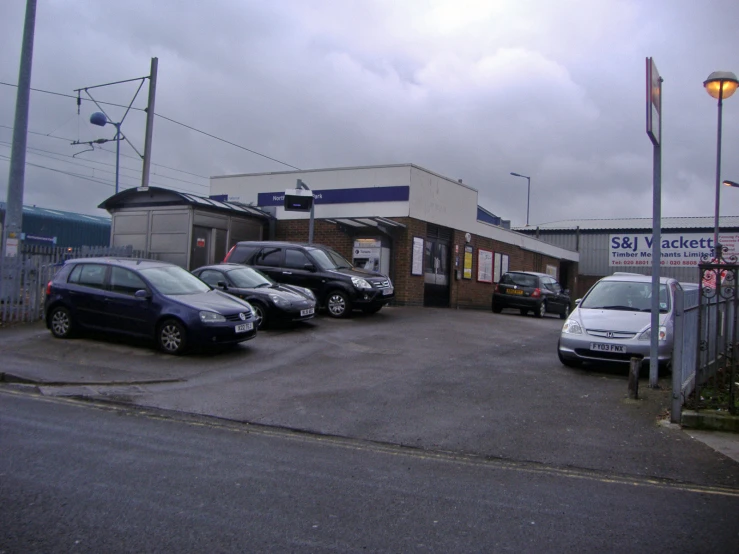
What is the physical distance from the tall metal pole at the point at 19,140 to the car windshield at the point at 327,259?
6833mm

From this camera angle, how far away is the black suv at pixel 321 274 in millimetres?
15609

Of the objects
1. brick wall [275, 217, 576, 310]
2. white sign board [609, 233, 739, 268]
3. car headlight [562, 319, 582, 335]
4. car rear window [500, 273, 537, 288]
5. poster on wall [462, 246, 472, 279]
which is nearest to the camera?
car headlight [562, 319, 582, 335]

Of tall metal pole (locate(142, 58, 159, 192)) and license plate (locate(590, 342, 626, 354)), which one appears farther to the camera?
tall metal pole (locate(142, 58, 159, 192))

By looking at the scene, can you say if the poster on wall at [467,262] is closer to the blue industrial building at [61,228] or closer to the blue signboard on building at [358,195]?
the blue signboard on building at [358,195]

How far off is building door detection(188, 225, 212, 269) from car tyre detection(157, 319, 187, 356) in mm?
8386

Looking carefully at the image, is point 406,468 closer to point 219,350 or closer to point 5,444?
point 5,444

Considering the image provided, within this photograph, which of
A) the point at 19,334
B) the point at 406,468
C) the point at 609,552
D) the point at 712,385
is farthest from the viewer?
the point at 19,334

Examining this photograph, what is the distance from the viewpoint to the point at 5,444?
18.6ft

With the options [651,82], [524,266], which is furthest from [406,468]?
[524,266]

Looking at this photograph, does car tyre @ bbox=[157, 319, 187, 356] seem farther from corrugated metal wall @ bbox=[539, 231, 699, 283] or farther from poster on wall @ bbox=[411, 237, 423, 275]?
corrugated metal wall @ bbox=[539, 231, 699, 283]

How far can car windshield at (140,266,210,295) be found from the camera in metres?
11.6

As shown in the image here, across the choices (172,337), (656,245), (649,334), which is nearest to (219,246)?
(172,337)

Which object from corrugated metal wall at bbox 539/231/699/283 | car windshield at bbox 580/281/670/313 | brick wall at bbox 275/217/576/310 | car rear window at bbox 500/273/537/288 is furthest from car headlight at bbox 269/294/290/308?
corrugated metal wall at bbox 539/231/699/283

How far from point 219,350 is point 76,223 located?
30467 mm
